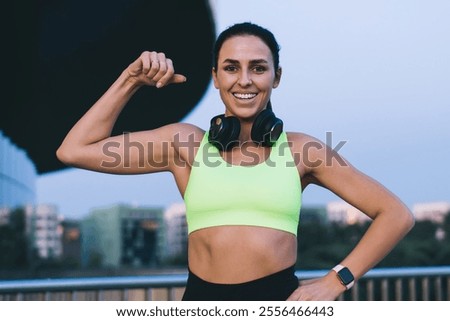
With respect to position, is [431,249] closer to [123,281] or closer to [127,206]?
[123,281]

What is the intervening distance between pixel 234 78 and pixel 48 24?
13491 mm

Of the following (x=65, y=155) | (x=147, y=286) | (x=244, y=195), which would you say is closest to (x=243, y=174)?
(x=244, y=195)

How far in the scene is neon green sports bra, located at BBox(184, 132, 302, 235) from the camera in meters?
1.86

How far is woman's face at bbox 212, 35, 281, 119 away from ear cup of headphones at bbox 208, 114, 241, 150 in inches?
2.3

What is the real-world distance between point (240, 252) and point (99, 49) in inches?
548

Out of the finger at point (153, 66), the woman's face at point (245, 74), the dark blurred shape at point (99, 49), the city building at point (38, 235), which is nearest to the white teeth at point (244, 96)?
the woman's face at point (245, 74)

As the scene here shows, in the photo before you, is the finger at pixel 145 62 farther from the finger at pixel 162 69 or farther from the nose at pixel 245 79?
the nose at pixel 245 79

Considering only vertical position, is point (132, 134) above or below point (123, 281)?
above

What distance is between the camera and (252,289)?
1.89m

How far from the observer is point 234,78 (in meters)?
1.98

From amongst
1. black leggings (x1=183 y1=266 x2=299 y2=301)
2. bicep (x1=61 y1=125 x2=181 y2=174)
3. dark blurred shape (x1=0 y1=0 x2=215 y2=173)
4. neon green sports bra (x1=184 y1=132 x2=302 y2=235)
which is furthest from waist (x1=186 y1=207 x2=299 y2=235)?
dark blurred shape (x1=0 y1=0 x2=215 y2=173)

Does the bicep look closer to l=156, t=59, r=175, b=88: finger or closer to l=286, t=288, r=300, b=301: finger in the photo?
l=156, t=59, r=175, b=88: finger
